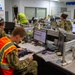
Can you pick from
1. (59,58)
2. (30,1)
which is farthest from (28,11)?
(59,58)

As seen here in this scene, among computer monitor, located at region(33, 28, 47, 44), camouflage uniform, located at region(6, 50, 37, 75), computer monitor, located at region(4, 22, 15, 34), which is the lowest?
camouflage uniform, located at region(6, 50, 37, 75)

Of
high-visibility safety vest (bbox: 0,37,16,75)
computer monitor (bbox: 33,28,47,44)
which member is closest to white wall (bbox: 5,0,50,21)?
computer monitor (bbox: 33,28,47,44)

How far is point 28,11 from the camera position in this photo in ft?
34.9

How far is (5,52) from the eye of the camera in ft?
5.63

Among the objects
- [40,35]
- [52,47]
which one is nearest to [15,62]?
[52,47]

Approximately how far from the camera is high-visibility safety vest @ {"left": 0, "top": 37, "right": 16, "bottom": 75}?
5.65ft

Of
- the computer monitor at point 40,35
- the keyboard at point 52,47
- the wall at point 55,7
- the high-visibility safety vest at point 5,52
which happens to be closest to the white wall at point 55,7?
the wall at point 55,7

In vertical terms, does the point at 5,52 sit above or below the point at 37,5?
below

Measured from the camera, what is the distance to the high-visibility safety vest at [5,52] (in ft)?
5.65

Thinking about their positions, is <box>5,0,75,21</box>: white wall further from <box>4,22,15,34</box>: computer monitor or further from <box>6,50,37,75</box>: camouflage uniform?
<box>6,50,37,75</box>: camouflage uniform

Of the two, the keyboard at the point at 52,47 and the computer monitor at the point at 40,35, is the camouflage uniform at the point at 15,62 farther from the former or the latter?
the computer monitor at the point at 40,35

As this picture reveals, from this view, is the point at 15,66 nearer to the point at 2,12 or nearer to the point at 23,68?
the point at 23,68

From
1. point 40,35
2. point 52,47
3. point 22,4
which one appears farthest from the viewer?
point 22,4

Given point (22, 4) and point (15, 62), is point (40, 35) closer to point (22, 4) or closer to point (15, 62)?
point (15, 62)
